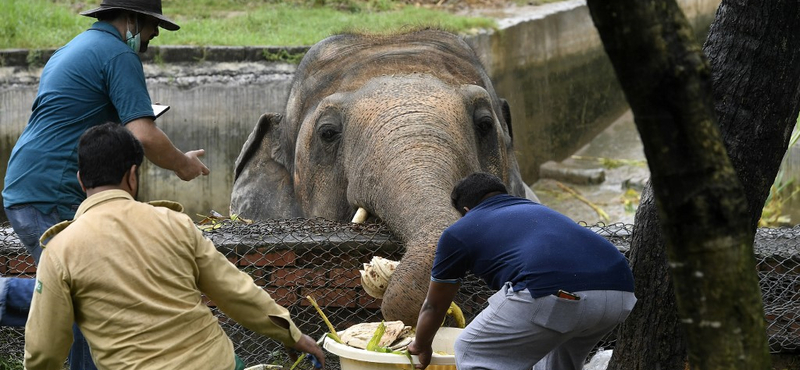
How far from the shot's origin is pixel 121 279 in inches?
137

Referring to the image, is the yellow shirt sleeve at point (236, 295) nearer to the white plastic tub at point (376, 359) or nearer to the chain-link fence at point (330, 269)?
the white plastic tub at point (376, 359)

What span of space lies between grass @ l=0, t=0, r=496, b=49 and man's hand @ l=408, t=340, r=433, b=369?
604 cm

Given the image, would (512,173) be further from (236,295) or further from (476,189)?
(236,295)

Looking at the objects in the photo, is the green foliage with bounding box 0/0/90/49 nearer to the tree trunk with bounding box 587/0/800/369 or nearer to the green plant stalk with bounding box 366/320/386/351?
the green plant stalk with bounding box 366/320/386/351

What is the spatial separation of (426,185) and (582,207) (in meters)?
8.17

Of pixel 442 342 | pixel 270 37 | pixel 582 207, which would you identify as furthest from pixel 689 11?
pixel 442 342

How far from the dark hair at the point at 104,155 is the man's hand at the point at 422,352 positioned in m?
1.41

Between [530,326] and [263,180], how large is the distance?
11.8 feet

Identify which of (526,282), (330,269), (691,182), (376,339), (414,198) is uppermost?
(691,182)

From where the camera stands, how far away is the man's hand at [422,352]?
450 centimetres

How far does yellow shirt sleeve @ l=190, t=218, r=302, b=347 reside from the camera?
3.71m

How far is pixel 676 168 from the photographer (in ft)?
8.27

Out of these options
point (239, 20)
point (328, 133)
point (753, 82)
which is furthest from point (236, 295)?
point (239, 20)

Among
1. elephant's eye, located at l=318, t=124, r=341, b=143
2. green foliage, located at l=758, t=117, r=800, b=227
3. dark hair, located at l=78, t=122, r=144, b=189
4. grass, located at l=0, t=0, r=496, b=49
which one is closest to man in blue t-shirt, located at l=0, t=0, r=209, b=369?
dark hair, located at l=78, t=122, r=144, b=189
